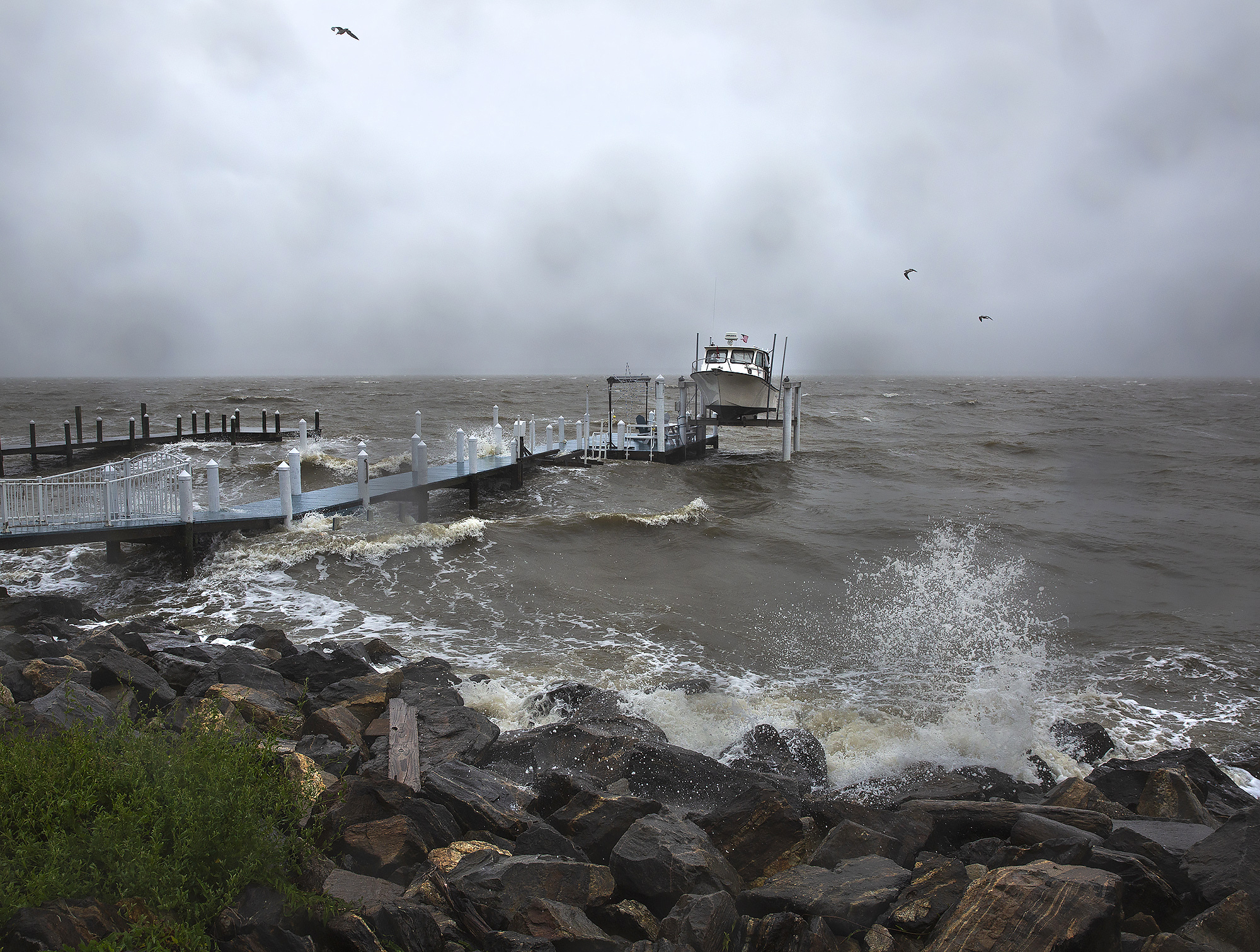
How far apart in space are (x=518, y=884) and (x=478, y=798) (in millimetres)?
1176

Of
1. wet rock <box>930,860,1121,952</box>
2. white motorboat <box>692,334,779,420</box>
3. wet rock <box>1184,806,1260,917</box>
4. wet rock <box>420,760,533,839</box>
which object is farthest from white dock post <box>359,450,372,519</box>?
white motorboat <box>692,334,779,420</box>

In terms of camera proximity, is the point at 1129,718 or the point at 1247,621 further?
the point at 1247,621

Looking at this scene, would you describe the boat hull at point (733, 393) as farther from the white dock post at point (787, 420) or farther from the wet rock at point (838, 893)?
the wet rock at point (838, 893)

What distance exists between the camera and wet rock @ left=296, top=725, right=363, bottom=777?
18.6 feet

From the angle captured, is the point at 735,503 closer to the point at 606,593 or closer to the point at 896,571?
the point at 896,571

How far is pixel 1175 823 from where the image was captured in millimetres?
5453

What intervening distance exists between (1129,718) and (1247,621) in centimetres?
597

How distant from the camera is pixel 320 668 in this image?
868 cm

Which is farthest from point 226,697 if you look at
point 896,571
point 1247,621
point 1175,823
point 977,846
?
point 1247,621

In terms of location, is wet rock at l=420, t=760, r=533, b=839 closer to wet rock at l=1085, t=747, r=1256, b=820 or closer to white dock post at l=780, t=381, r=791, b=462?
wet rock at l=1085, t=747, r=1256, b=820

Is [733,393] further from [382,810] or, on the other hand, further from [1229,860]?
[382,810]

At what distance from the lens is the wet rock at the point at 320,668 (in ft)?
28.1

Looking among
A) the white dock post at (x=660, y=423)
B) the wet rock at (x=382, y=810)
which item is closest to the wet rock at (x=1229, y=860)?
the wet rock at (x=382, y=810)

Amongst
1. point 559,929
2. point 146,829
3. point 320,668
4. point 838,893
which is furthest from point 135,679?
point 838,893
